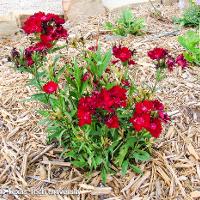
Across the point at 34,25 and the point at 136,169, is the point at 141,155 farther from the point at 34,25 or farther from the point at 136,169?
the point at 34,25

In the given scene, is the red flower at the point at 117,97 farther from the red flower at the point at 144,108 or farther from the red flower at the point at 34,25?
the red flower at the point at 34,25

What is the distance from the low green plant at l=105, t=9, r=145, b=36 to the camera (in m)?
4.81

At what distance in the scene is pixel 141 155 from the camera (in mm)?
2852

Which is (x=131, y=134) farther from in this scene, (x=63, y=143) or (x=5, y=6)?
(x=5, y=6)

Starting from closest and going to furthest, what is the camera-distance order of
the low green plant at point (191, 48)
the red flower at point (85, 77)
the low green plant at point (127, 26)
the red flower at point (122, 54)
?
the red flower at point (122, 54) < the red flower at point (85, 77) < the low green plant at point (191, 48) < the low green plant at point (127, 26)

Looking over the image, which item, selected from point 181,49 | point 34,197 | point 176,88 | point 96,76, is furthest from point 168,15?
point 34,197

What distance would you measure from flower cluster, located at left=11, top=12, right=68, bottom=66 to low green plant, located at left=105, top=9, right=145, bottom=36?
215 centimetres

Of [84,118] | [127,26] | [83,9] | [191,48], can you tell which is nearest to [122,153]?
[84,118]

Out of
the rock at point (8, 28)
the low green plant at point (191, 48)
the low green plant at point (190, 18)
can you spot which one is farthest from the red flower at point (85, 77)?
the rock at point (8, 28)

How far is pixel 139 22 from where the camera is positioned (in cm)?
484

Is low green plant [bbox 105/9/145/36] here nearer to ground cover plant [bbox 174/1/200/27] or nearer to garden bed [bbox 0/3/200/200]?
ground cover plant [bbox 174/1/200/27]

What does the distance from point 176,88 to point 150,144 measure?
3.28ft

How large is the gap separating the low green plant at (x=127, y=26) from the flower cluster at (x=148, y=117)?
94.5 inches

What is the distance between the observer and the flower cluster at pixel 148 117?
237 cm
